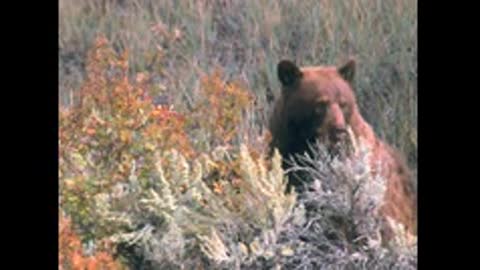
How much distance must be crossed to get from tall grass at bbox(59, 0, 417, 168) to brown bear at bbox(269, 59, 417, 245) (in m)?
1.26

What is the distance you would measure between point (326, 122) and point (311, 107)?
147mm

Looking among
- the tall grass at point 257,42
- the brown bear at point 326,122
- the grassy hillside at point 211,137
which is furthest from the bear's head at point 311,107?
the tall grass at point 257,42

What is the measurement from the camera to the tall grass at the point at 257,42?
9.20 meters

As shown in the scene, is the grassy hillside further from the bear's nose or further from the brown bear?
the bear's nose

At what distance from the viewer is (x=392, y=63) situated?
9438mm

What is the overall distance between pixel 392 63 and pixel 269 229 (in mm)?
3048

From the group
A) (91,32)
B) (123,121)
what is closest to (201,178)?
(123,121)

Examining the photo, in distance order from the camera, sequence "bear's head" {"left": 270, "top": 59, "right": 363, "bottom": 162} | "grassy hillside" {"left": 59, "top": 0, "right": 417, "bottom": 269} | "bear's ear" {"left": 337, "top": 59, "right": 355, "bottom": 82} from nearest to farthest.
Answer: "grassy hillside" {"left": 59, "top": 0, "right": 417, "bottom": 269} < "bear's head" {"left": 270, "top": 59, "right": 363, "bottom": 162} < "bear's ear" {"left": 337, "top": 59, "right": 355, "bottom": 82}

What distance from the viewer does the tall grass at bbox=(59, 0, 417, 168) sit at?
9.20 meters

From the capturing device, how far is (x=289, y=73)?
7488 millimetres

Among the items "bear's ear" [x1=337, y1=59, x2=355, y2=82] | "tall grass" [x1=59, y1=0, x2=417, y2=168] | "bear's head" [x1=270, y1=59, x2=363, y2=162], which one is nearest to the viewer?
"bear's head" [x1=270, y1=59, x2=363, y2=162]

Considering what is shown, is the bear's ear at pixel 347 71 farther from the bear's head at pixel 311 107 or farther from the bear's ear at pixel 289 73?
the bear's ear at pixel 289 73

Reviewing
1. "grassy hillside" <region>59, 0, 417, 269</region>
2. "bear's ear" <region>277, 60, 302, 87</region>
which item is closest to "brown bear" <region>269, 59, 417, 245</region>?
"bear's ear" <region>277, 60, 302, 87</region>
